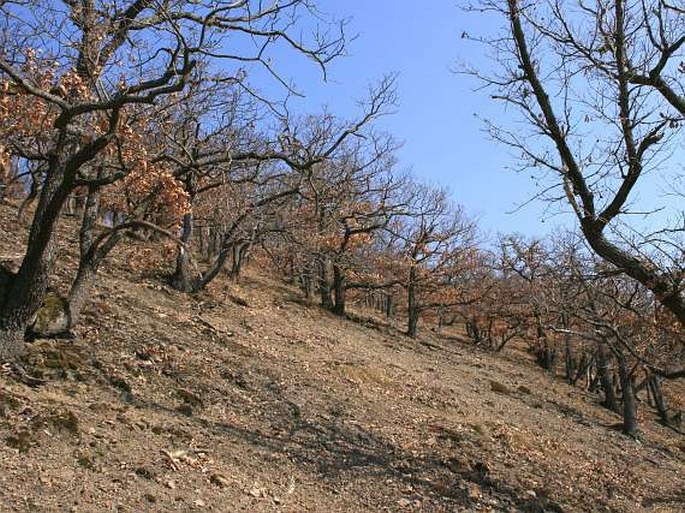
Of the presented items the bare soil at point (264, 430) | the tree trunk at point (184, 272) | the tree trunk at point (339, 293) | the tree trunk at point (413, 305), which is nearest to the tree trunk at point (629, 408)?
the bare soil at point (264, 430)

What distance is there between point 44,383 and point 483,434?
7.72m

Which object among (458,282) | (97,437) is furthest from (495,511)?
(458,282)

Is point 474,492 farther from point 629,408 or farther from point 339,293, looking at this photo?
point 339,293

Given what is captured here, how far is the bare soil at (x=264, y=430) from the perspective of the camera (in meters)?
6.22

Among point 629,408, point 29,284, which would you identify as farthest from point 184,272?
point 629,408

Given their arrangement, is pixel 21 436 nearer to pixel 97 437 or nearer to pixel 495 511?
pixel 97 437

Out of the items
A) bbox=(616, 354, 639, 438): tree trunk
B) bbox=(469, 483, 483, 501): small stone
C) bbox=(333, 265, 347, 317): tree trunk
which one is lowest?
bbox=(469, 483, 483, 501): small stone

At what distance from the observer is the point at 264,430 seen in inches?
342

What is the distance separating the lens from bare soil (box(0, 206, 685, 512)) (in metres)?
6.22

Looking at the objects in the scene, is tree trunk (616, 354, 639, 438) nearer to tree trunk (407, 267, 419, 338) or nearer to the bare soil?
the bare soil

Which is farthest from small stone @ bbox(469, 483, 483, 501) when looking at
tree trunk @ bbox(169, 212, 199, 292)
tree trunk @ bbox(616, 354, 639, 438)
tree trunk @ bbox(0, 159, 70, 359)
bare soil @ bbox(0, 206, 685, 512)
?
tree trunk @ bbox(616, 354, 639, 438)

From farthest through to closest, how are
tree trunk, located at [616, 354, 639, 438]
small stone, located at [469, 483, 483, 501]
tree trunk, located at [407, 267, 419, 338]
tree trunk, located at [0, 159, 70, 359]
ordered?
tree trunk, located at [407, 267, 419, 338], tree trunk, located at [616, 354, 639, 438], small stone, located at [469, 483, 483, 501], tree trunk, located at [0, 159, 70, 359]

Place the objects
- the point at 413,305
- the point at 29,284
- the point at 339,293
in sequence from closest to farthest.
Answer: the point at 29,284 < the point at 339,293 < the point at 413,305

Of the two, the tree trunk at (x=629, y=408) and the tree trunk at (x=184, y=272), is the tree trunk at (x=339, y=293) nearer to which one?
the tree trunk at (x=184, y=272)
